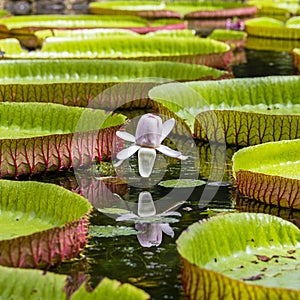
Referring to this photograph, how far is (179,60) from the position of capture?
6254mm

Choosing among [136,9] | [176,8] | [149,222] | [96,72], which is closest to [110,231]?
[149,222]

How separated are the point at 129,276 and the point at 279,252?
49cm

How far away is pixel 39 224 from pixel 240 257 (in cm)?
67

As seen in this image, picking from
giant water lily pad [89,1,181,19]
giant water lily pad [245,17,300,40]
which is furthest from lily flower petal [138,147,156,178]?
giant water lily pad [89,1,181,19]

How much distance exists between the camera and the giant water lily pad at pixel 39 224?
2.59m

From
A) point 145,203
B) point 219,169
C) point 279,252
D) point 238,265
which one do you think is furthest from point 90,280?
point 219,169

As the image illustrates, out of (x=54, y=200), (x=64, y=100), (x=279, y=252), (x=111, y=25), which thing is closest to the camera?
(x=279, y=252)

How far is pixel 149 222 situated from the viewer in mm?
3127

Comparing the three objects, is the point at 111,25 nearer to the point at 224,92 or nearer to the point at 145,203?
the point at 224,92

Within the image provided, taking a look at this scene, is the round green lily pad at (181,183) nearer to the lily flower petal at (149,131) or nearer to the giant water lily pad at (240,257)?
the lily flower petal at (149,131)

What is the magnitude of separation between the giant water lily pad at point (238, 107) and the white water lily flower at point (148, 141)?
2.22ft

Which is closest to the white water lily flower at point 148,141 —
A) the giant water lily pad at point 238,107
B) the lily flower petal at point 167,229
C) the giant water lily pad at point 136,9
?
the lily flower petal at point 167,229

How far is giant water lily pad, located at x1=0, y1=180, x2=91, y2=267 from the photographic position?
8.49ft

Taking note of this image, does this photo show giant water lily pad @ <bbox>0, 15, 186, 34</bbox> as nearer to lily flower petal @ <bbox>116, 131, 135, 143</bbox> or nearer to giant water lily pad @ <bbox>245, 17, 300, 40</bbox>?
giant water lily pad @ <bbox>245, 17, 300, 40</bbox>
